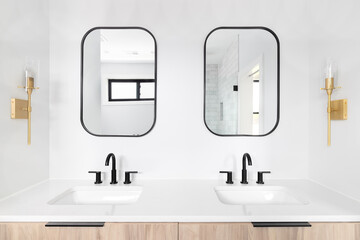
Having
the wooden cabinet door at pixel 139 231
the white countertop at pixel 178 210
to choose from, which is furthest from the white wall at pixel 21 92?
the wooden cabinet door at pixel 139 231

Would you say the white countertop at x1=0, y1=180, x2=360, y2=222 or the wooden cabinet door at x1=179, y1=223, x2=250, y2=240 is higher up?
the white countertop at x1=0, y1=180, x2=360, y2=222

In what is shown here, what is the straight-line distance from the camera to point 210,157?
61.6 inches

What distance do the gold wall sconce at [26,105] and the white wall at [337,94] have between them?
174 centimetres

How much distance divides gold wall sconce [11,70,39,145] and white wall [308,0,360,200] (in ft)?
5.70

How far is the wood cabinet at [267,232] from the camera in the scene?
968mm

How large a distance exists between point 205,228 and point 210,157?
2.09ft

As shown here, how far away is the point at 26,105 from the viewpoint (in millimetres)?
1301

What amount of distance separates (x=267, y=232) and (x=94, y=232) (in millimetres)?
742

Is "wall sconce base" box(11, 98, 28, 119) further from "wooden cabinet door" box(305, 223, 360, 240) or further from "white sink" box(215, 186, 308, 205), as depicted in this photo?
"wooden cabinet door" box(305, 223, 360, 240)

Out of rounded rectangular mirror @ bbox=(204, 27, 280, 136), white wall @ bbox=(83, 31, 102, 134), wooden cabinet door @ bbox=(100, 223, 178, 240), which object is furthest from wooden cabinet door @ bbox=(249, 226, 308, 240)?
white wall @ bbox=(83, 31, 102, 134)

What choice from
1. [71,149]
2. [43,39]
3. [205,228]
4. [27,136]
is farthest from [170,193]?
[43,39]

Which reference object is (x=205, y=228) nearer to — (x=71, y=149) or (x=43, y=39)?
(x=71, y=149)

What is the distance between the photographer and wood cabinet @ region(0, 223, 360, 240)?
963mm

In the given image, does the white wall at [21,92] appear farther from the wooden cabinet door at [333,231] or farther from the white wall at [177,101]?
the wooden cabinet door at [333,231]
